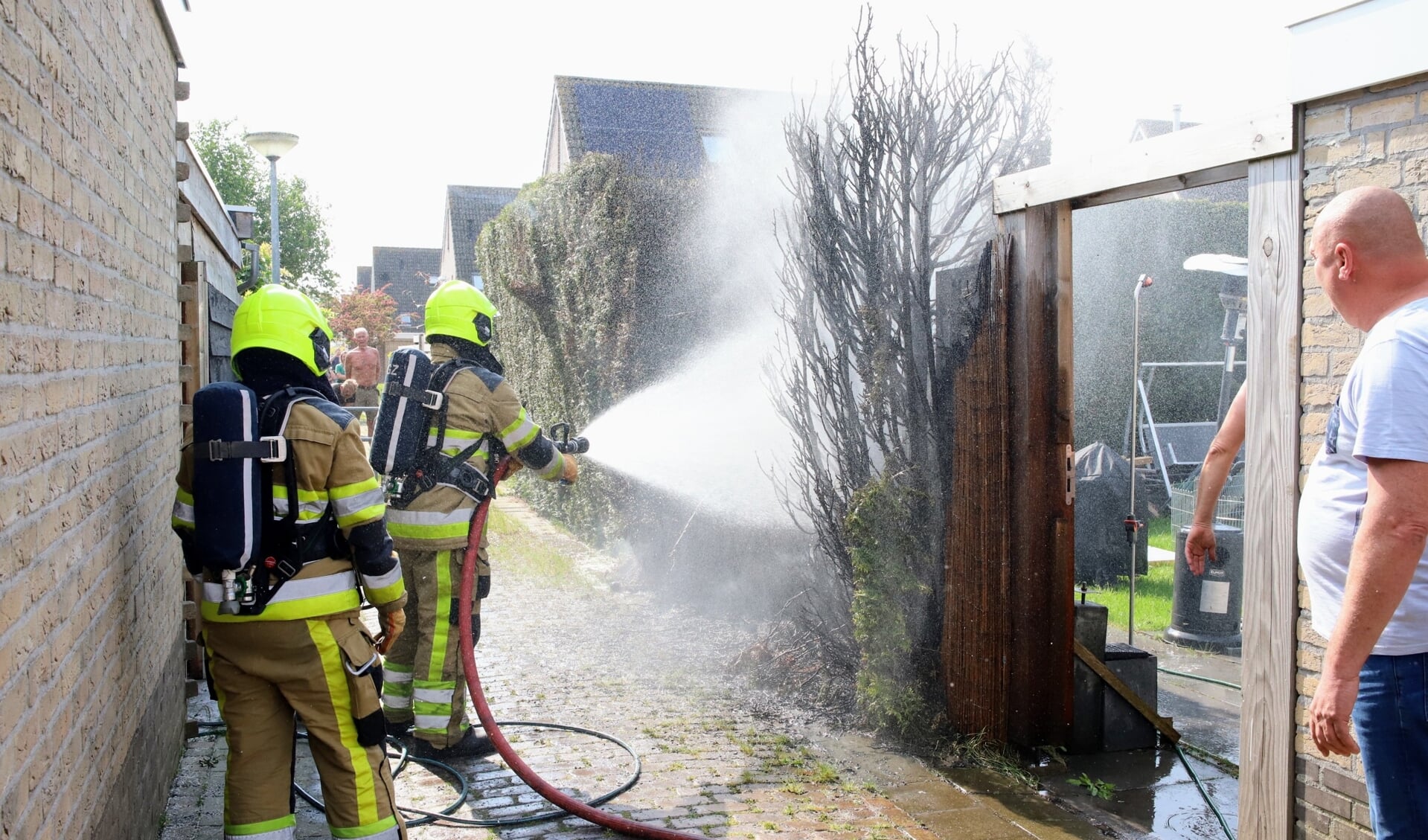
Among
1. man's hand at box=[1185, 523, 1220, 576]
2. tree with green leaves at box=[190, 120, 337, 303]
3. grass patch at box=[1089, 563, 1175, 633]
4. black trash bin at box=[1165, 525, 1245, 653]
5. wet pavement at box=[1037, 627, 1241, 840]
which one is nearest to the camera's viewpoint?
man's hand at box=[1185, 523, 1220, 576]

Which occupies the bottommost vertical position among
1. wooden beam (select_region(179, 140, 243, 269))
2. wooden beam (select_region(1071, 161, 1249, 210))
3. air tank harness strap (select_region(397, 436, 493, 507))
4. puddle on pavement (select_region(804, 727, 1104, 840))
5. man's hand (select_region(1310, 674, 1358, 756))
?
puddle on pavement (select_region(804, 727, 1104, 840))

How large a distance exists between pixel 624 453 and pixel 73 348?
620cm

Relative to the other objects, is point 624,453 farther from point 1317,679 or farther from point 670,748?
point 1317,679

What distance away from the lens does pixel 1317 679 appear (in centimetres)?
336

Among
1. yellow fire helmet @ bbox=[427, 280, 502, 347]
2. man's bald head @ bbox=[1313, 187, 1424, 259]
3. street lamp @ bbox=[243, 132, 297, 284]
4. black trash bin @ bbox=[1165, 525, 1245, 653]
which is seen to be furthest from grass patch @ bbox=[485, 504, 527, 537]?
man's bald head @ bbox=[1313, 187, 1424, 259]

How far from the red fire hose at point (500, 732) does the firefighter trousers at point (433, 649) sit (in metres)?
0.08

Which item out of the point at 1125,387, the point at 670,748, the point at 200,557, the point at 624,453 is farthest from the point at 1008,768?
the point at 1125,387

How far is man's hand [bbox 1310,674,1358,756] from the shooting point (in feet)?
8.00

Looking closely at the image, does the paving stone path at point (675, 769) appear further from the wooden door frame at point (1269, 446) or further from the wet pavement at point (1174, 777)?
the wooden door frame at point (1269, 446)

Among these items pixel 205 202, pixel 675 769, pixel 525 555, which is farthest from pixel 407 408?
pixel 525 555

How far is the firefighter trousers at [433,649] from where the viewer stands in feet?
15.5

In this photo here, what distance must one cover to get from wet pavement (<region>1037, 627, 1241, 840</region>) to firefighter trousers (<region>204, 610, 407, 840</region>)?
2.75 meters

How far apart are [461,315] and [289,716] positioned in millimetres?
2120

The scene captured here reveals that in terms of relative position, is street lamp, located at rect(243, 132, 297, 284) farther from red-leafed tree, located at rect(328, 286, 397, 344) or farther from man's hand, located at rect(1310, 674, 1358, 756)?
red-leafed tree, located at rect(328, 286, 397, 344)
